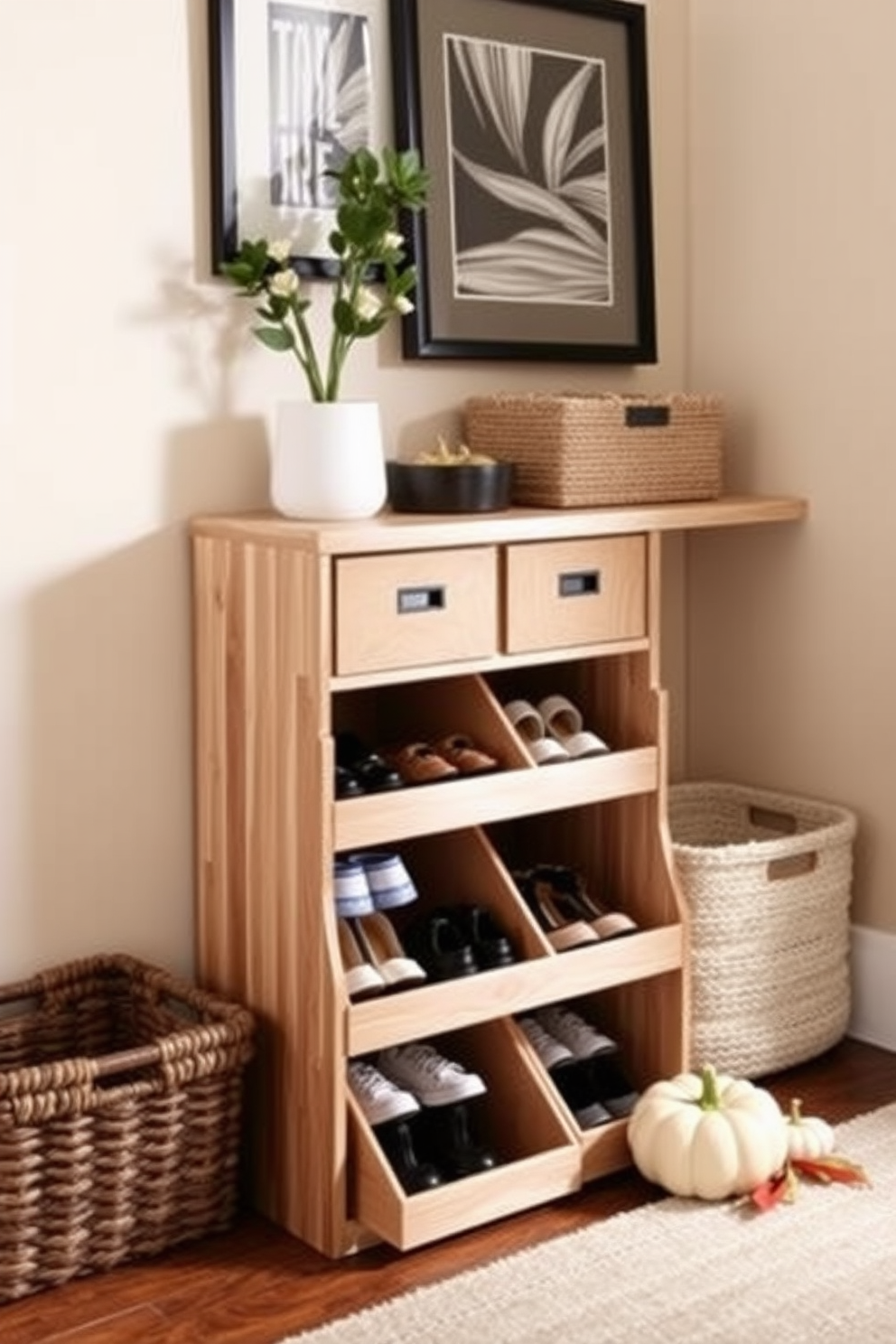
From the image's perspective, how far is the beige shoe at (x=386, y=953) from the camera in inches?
97.7

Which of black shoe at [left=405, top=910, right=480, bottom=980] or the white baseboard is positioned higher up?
black shoe at [left=405, top=910, right=480, bottom=980]

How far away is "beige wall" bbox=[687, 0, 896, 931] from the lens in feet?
9.91

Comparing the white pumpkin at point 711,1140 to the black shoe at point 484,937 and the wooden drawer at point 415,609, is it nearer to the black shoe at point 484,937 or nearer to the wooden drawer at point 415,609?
the black shoe at point 484,937

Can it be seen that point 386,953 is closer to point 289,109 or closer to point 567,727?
point 567,727

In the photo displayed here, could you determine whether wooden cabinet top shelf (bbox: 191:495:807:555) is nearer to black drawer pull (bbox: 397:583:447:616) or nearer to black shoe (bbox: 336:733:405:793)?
black drawer pull (bbox: 397:583:447:616)

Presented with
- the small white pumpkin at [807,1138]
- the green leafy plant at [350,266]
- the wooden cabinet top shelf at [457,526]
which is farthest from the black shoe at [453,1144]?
the green leafy plant at [350,266]

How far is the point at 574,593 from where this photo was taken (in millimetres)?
2672

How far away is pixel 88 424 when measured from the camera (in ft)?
8.39

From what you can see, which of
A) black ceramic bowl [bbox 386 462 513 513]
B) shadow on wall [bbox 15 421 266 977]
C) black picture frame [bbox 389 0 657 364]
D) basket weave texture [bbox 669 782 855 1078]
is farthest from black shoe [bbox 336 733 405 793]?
black picture frame [bbox 389 0 657 364]

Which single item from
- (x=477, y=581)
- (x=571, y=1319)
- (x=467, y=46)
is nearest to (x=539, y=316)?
(x=467, y=46)

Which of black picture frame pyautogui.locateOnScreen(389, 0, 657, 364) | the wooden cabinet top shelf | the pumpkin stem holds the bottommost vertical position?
the pumpkin stem

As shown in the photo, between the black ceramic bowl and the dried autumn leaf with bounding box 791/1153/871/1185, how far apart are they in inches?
40.7

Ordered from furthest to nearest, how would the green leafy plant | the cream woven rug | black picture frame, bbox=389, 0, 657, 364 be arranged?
1. black picture frame, bbox=389, 0, 657, 364
2. the green leafy plant
3. the cream woven rug

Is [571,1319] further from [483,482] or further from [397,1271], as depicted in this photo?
[483,482]
